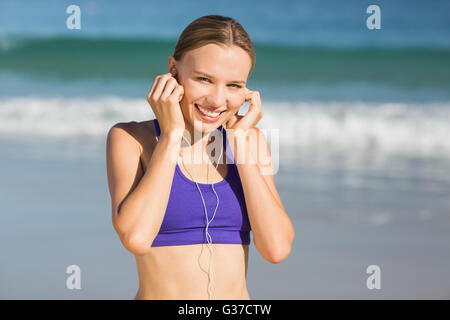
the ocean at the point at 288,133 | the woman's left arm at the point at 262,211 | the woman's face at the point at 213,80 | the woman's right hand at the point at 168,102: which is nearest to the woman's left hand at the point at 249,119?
the woman's left arm at the point at 262,211

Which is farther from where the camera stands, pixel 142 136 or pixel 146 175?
pixel 142 136

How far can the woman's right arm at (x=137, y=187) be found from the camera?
2.54 metres

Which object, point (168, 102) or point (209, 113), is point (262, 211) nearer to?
point (209, 113)

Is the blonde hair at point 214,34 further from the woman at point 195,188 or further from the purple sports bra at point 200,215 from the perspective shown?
the purple sports bra at point 200,215

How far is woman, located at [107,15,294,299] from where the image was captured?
2652 mm

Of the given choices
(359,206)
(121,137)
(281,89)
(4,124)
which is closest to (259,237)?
(121,137)

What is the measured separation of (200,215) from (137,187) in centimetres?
29

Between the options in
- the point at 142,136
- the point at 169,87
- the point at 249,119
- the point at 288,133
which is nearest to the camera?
the point at 169,87

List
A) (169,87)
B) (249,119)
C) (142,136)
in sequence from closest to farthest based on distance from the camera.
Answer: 1. (169,87)
2. (142,136)
3. (249,119)

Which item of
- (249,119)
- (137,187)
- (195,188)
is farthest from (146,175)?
(249,119)

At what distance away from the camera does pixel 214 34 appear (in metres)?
2.67

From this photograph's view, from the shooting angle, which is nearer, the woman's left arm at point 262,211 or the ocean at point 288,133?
the woman's left arm at point 262,211

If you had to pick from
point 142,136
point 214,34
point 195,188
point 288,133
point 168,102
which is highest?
point 288,133

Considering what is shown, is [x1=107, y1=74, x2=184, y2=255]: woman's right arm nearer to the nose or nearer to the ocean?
the nose
